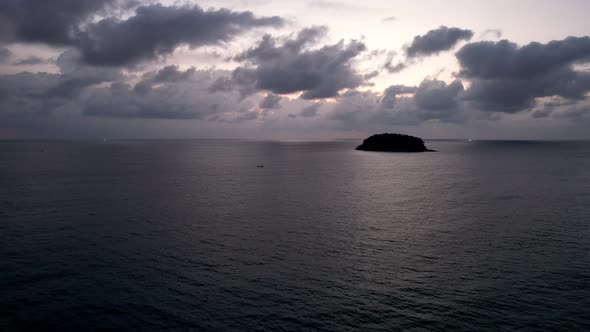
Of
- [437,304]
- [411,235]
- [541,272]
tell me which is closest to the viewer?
[437,304]

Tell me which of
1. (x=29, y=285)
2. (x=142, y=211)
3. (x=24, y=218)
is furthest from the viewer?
(x=142, y=211)

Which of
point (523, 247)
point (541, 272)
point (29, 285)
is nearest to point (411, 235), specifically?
point (523, 247)

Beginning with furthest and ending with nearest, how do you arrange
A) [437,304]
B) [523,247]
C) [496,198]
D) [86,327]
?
[496,198] → [523,247] → [437,304] → [86,327]

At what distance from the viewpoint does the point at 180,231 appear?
45.2 meters

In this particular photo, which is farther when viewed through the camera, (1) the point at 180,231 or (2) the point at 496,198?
(2) the point at 496,198

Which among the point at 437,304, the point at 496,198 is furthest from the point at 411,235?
the point at 496,198

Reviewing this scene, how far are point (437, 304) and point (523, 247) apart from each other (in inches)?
747

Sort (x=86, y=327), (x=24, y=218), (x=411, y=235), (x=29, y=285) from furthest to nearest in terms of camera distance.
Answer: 1. (x=24, y=218)
2. (x=411, y=235)
3. (x=29, y=285)
4. (x=86, y=327)

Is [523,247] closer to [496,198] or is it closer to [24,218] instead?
[496,198]

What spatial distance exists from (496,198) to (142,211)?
209 feet

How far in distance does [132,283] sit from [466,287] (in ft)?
89.5

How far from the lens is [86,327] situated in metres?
23.3

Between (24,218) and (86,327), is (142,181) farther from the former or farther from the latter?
(86,327)

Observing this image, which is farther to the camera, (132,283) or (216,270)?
(216,270)
